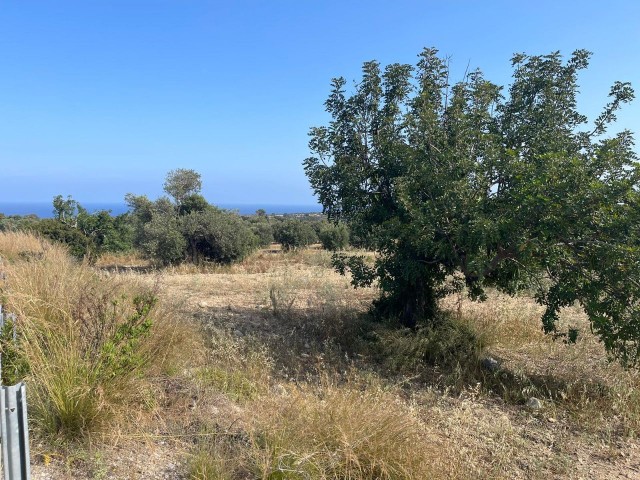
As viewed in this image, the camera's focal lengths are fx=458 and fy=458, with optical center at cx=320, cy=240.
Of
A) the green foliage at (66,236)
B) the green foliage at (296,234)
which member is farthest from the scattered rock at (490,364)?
the green foliage at (296,234)

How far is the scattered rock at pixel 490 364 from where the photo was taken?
5.77 m

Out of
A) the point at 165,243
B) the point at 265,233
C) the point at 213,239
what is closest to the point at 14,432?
the point at 165,243

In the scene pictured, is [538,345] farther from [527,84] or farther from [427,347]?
[527,84]

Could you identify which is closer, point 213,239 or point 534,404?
point 534,404

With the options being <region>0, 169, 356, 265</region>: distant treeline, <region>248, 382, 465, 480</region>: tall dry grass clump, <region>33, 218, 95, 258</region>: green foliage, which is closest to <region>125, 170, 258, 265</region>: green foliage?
<region>0, 169, 356, 265</region>: distant treeline

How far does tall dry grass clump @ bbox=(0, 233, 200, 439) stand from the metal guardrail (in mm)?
1326

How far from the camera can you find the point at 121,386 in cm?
328

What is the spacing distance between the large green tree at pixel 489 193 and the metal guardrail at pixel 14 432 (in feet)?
13.7

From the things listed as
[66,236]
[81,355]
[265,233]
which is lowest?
[81,355]

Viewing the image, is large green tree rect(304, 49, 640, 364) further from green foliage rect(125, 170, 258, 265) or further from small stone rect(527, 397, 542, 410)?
green foliage rect(125, 170, 258, 265)

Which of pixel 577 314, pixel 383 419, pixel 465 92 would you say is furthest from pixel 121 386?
pixel 577 314

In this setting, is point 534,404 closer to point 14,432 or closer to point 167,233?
point 14,432

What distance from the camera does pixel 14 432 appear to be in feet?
5.58

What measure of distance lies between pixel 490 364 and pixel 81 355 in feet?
15.4
